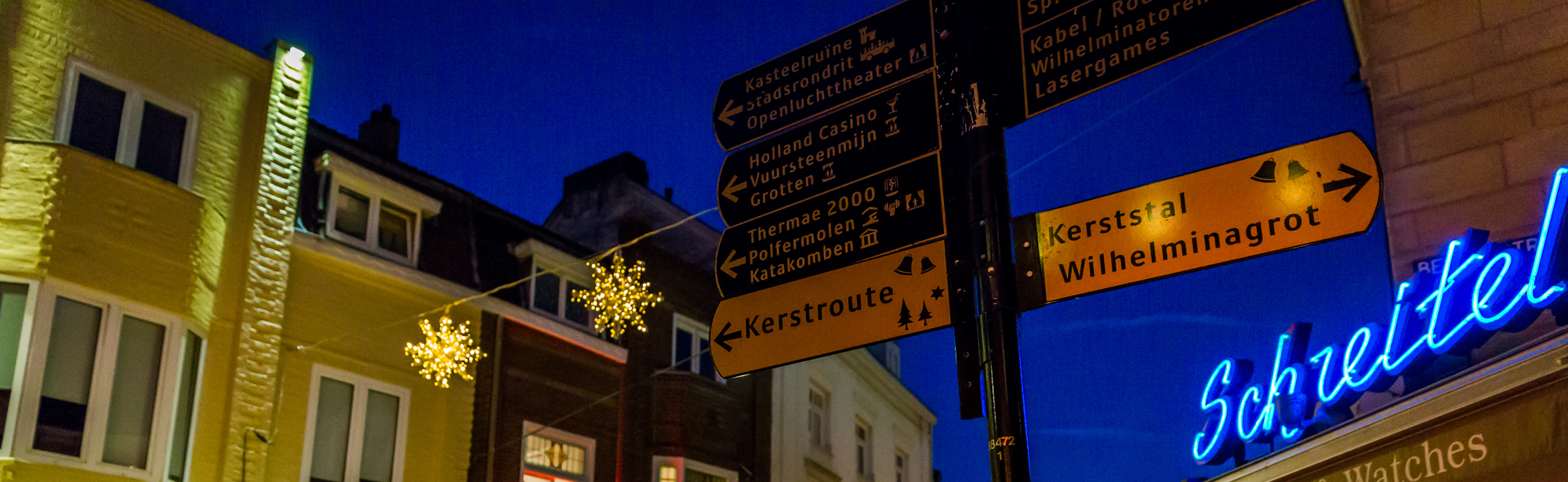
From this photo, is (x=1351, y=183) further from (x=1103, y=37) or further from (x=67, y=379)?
(x=67, y=379)

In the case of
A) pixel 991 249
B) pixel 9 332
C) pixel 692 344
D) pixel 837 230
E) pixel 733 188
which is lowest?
pixel 991 249

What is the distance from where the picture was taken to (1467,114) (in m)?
12.1

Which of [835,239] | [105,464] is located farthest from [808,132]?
[105,464]

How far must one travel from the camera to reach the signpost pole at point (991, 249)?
4.01 metres

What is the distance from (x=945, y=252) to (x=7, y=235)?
1182cm

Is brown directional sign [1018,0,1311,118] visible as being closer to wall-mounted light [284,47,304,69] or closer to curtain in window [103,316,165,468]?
curtain in window [103,316,165,468]

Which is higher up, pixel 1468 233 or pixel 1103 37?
pixel 1468 233

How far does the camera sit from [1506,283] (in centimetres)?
1018

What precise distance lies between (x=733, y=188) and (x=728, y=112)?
44 cm

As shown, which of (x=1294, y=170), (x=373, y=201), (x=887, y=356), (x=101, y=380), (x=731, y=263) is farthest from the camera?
(x=887, y=356)

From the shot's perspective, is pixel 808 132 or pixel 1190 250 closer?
pixel 1190 250

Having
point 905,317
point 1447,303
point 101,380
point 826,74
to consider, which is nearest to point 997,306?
point 905,317

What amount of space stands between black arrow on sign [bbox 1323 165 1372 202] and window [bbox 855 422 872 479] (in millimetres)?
26723

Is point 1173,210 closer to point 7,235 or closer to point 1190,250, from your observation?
point 1190,250
